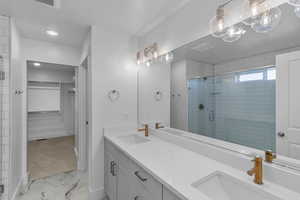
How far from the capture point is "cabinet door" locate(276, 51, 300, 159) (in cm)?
82

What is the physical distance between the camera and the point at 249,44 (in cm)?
104

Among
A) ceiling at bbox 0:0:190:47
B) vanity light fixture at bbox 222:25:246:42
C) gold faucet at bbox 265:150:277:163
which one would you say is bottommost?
gold faucet at bbox 265:150:277:163

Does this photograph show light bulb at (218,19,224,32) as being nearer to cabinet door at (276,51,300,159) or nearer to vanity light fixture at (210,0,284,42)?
vanity light fixture at (210,0,284,42)

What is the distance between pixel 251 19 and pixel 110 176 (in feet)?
6.82

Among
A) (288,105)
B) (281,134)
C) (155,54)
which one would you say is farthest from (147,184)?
(155,54)

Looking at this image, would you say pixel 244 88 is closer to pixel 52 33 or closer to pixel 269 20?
pixel 269 20

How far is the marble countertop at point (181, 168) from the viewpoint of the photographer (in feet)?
2.50

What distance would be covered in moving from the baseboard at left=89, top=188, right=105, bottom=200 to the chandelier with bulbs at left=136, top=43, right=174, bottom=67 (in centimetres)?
193

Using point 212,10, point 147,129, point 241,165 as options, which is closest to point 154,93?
point 147,129

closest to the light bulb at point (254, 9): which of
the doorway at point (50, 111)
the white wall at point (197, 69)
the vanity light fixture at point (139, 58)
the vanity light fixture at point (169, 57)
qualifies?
the white wall at point (197, 69)

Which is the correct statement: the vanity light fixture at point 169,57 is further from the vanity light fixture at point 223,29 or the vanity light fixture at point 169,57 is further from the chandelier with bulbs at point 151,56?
the vanity light fixture at point 223,29

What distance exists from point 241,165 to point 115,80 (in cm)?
179

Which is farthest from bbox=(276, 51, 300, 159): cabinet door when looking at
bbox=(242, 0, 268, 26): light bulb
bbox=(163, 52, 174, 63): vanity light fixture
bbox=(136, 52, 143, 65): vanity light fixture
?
bbox=(136, 52, 143, 65): vanity light fixture

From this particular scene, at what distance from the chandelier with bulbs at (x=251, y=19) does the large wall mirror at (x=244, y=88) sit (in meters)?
0.02
